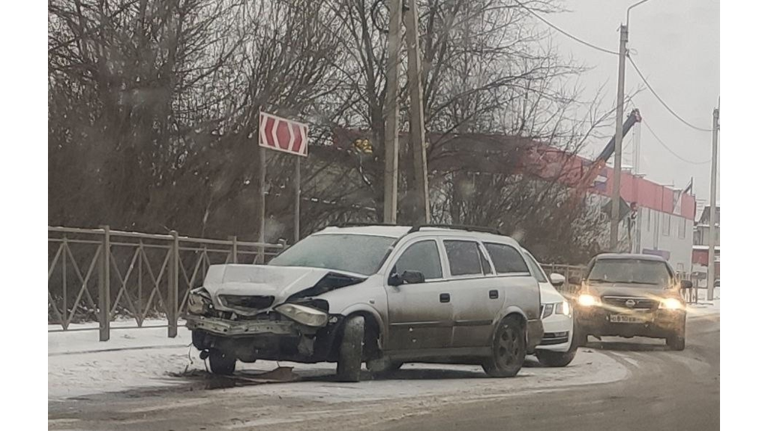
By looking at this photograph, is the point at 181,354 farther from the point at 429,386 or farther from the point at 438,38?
the point at 438,38

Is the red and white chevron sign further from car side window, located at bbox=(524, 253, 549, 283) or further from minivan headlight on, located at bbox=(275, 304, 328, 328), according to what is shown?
car side window, located at bbox=(524, 253, 549, 283)

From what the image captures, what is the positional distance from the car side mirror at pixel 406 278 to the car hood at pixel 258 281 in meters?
0.56

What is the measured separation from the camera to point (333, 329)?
257 inches

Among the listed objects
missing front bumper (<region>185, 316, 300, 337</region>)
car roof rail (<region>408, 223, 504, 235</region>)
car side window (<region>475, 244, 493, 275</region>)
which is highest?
car roof rail (<region>408, 223, 504, 235</region>)

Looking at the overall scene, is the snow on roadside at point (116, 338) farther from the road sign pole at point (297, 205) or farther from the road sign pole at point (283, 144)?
the road sign pole at point (297, 205)

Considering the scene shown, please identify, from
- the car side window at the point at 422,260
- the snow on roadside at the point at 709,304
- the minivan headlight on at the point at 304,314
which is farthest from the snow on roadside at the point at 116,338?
the snow on roadside at the point at 709,304

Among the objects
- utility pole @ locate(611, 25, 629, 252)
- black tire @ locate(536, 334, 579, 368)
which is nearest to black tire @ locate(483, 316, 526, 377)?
black tire @ locate(536, 334, 579, 368)

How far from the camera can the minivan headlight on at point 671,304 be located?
7.59m

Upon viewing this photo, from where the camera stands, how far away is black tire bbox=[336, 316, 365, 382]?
258 inches

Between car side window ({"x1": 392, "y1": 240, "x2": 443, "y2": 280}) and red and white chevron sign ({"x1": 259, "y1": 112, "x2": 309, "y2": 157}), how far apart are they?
960 millimetres

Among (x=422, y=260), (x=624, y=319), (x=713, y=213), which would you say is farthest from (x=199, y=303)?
(x=624, y=319)
